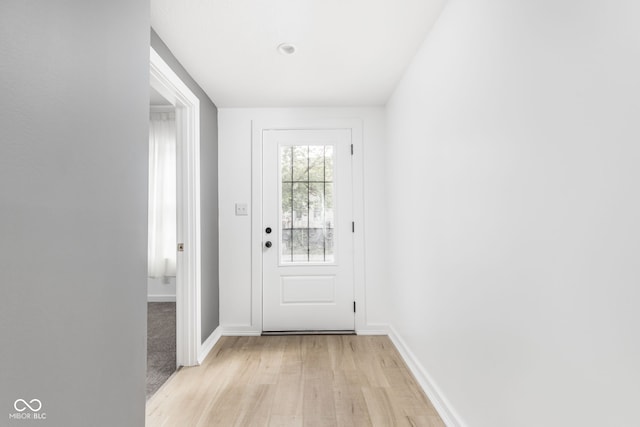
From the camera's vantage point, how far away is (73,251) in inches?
34.0

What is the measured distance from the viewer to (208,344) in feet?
9.32

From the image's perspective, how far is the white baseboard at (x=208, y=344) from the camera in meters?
2.64

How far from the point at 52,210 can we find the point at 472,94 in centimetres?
163

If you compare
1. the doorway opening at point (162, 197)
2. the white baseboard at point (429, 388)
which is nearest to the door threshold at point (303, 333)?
the white baseboard at point (429, 388)

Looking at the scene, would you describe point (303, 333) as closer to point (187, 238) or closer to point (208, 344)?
point (208, 344)

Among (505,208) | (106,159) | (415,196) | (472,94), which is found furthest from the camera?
(415,196)

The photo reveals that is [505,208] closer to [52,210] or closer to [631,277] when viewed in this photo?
[631,277]

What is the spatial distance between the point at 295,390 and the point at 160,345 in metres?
1.53

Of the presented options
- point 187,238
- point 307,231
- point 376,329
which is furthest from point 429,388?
point 187,238

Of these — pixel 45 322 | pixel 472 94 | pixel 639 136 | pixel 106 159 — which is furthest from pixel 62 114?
pixel 472 94

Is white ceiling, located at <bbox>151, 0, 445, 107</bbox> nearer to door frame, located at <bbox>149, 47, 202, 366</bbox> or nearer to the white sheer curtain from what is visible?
door frame, located at <bbox>149, 47, 202, 366</bbox>

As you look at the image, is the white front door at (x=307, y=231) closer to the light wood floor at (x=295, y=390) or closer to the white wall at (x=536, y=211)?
the light wood floor at (x=295, y=390)

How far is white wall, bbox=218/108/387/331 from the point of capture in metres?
3.25

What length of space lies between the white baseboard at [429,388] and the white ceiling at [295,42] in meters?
2.19
